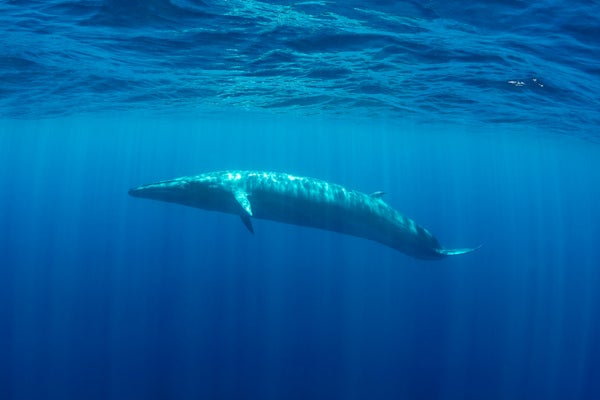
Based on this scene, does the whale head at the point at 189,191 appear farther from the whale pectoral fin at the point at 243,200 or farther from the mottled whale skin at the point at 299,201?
the whale pectoral fin at the point at 243,200

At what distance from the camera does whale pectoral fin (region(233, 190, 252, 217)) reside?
12.5 meters

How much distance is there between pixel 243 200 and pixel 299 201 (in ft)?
6.29

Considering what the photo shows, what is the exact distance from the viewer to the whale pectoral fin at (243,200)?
12530 mm

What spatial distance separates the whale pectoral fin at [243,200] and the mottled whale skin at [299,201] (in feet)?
0.17

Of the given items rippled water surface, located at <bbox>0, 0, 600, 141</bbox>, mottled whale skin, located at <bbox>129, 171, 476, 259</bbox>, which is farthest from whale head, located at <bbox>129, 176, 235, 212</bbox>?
rippled water surface, located at <bbox>0, 0, 600, 141</bbox>

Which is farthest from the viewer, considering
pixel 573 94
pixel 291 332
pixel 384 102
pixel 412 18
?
pixel 384 102

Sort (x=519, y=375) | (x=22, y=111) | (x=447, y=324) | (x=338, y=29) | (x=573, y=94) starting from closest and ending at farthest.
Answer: (x=338, y=29), (x=573, y=94), (x=519, y=375), (x=447, y=324), (x=22, y=111)

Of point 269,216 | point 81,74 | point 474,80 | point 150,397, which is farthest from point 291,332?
point 81,74

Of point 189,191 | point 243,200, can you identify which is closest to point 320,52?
point 243,200

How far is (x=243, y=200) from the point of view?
42.4 feet

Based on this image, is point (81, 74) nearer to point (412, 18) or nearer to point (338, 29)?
point (338, 29)

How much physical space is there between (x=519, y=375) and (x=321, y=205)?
1362 centimetres

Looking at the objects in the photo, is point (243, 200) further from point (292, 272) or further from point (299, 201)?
point (292, 272)

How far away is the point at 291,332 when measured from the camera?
22000 millimetres
